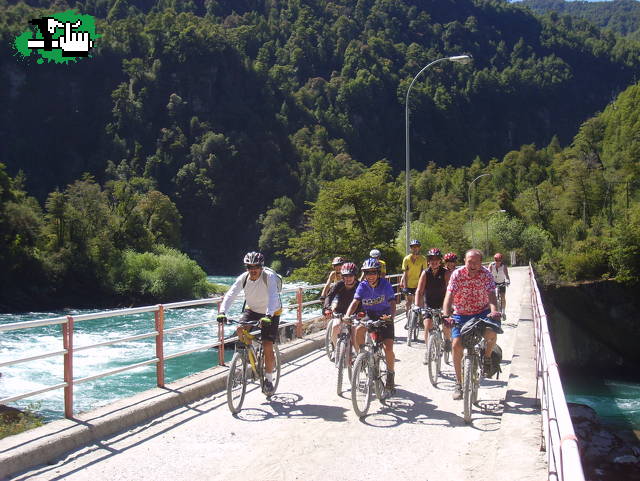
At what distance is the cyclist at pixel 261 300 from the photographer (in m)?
8.02

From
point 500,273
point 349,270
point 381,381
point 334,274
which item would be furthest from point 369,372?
point 500,273

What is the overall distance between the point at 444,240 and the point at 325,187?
88.9ft

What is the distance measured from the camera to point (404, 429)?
7.15 m

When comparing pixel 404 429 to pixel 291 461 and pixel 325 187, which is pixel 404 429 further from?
pixel 325 187

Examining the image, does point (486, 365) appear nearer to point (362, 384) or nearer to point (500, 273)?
point (362, 384)

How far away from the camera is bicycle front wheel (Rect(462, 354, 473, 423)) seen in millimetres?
7250

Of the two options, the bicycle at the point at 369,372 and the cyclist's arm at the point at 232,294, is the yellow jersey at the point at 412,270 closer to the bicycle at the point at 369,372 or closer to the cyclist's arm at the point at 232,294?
the bicycle at the point at 369,372

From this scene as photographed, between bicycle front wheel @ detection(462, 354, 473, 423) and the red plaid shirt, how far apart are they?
584mm

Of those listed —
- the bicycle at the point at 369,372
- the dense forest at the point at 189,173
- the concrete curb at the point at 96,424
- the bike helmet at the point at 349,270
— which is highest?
the dense forest at the point at 189,173

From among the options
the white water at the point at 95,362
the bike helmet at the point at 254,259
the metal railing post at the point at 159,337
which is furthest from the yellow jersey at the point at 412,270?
the white water at the point at 95,362

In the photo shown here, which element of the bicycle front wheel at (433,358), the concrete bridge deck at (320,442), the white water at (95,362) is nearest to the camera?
the concrete bridge deck at (320,442)

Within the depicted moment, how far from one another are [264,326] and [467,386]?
8.07ft

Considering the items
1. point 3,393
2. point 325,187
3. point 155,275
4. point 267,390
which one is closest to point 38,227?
point 155,275

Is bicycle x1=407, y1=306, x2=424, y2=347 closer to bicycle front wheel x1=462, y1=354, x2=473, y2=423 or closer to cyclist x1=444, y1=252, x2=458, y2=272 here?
cyclist x1=444, y1=252, x2=458, y2=272
